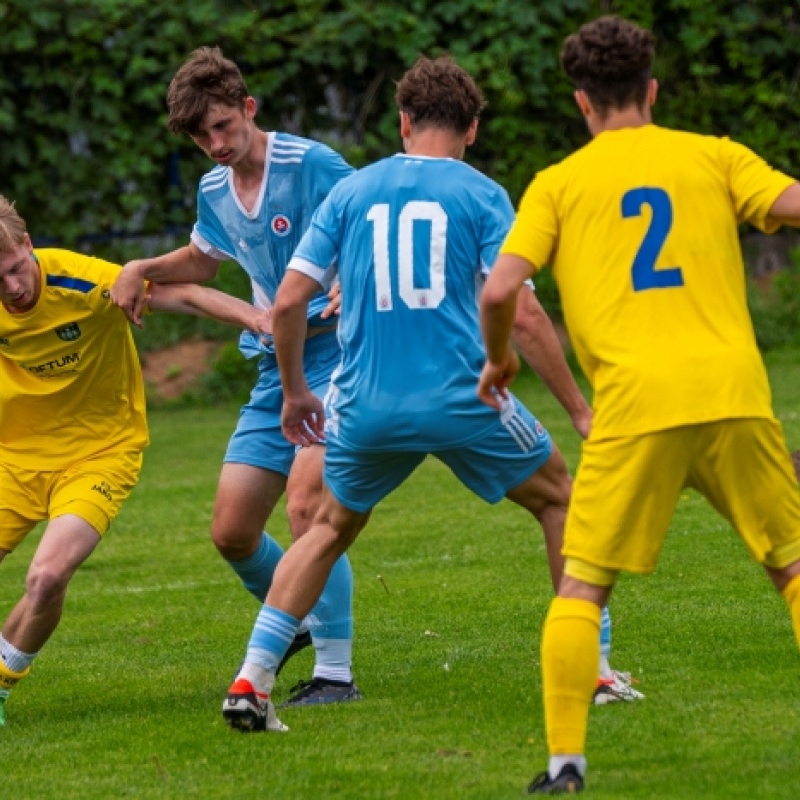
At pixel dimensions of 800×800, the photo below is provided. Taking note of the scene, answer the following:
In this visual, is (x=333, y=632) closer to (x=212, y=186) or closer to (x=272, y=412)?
(x=272, y=412)

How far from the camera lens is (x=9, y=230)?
600 centimetres

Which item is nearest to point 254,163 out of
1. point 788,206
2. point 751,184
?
point 751,184

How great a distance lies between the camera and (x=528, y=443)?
533 cm

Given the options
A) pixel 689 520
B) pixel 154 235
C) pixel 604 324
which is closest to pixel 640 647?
pixel 604 324

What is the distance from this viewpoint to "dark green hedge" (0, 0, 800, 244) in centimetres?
1792

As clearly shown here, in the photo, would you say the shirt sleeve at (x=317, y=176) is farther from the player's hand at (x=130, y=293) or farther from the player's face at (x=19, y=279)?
the player's face at (x=19, y=279)

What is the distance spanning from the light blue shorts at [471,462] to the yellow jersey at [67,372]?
1.33m

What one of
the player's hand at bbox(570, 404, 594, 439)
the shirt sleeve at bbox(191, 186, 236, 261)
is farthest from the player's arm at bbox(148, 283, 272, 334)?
the player's hand at bbox(570, 404, 594, 439)

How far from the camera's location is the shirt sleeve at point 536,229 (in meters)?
4.39

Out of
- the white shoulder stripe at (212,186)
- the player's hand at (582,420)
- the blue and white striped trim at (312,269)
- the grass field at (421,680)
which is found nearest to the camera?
the grass field at (421,680)

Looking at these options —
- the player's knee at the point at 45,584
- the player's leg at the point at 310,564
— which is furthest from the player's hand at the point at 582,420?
the player's knee at the point at 45,584

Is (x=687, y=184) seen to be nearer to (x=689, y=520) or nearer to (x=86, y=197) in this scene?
(x=689, y=520)

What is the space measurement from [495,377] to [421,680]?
2011mm

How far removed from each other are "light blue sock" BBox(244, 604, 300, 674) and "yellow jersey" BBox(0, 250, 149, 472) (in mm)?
1268
